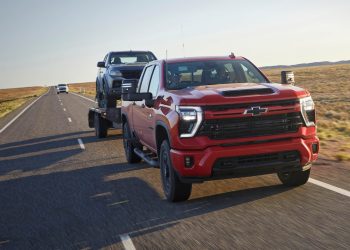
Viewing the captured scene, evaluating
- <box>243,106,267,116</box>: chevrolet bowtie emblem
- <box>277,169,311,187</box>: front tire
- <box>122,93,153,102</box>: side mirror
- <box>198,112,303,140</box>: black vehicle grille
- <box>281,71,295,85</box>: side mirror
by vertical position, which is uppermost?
<box>281,71,295,85</box>: side mirror

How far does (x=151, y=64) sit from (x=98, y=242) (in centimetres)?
411

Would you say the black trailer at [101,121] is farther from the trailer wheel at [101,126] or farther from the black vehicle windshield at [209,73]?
the black vehicle windshield at [209,73]

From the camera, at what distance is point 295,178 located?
704 cm

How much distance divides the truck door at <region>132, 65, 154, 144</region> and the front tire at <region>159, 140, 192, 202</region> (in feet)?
4.69

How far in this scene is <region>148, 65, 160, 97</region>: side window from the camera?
774 centimetres

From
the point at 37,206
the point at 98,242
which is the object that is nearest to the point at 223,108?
the point at 98,242

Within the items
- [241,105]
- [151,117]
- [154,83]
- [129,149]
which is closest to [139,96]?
[151,117]

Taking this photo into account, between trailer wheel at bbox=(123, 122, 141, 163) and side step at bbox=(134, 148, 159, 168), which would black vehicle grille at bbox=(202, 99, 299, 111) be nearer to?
side step at bbox=(134, 148, 159, 168)

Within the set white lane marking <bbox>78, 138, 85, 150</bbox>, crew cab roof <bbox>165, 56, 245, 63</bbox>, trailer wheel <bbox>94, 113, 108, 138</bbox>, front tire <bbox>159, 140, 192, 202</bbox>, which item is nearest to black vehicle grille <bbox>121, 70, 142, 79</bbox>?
trailer wheel <bbox>94, 113, 108, 138</bbox>

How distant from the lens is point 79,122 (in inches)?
859

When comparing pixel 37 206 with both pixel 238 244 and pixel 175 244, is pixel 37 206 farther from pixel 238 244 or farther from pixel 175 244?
pixel 238 244

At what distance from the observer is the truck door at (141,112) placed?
Result: 838cm

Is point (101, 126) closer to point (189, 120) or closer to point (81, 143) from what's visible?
point (81, 143)

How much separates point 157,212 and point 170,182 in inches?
19.4
